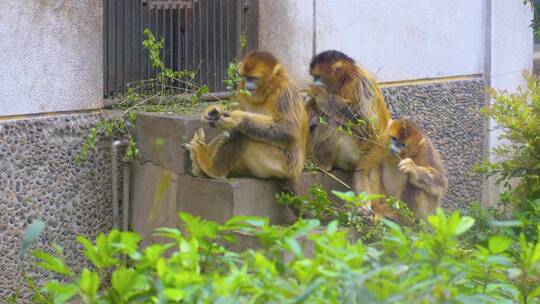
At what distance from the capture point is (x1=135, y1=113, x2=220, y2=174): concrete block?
7.18m

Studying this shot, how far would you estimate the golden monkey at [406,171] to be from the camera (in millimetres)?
7320

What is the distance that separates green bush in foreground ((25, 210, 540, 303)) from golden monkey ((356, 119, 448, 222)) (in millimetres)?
3796

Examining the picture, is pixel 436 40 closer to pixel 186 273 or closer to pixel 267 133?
pixel 267 133

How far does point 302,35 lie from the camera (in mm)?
8844

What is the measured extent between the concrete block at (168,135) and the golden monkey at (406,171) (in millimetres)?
1305

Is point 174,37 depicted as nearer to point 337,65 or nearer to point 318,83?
point 318,83

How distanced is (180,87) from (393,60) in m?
2.61

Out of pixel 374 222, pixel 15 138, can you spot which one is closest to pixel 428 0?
pixel 374 222

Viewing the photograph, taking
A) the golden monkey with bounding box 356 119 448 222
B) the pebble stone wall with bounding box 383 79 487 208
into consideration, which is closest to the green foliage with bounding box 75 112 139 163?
the golden monkey with bounding box 356 119 448 222

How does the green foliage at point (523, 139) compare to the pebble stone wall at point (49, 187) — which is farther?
the green foliage at point (523, 139)

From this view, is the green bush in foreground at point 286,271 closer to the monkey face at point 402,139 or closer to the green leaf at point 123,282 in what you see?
the green leaf at point 123,282

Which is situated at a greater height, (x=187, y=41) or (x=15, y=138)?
(x=187, y=41)

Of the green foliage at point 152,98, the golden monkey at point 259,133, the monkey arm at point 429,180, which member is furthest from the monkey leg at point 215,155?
the monkey arm at point 429,180

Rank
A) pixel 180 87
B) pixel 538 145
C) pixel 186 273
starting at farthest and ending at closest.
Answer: pixel 180 87 < pixel 538 145 < pixel 186 273
